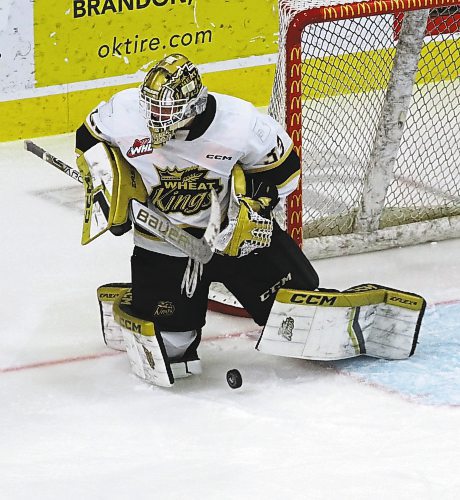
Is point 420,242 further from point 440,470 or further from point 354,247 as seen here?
point 440,470

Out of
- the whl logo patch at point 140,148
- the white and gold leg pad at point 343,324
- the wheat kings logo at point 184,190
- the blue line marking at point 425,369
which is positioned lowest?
the blue line marking at point 425,369

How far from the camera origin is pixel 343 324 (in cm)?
394

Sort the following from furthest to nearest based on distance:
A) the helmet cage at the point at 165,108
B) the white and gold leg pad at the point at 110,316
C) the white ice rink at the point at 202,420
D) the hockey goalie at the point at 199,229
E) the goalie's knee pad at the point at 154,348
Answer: the white and gold leg pad at the point at 110,316 < the goalie's knee pad at the point at 154,348 < the hockey goalie at the point at 199,229 < the helmet cage at the point at 165,108 < the white ice rink at the point at 202,420

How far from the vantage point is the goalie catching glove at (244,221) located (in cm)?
367

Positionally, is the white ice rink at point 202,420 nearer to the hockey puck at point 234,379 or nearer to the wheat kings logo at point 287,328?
the hockey puck at point 234,379

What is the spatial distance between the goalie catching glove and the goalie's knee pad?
0.30 meters

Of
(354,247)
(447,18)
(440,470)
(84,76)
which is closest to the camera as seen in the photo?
(440,470)

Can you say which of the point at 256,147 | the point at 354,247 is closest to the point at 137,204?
the point at 256,147

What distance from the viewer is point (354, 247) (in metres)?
4.94

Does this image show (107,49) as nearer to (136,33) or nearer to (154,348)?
(136,33)

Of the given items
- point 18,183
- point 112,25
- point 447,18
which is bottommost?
point 18,183

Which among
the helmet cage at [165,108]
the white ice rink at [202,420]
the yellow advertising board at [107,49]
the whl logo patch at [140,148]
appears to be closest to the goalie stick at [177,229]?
the whl logo patch at [140,148]

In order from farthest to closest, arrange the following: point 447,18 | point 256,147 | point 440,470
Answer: point 447,18, point 256,147, point 440,470

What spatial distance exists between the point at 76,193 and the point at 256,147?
6.41 ft
